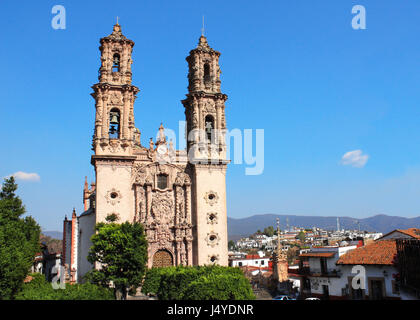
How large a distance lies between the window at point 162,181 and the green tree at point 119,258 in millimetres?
6579

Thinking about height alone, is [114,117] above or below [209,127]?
above

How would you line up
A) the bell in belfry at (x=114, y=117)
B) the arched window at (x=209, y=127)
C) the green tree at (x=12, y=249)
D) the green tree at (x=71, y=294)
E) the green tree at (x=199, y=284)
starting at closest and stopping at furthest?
the green tree at (x=71, y=294) < the green tree at (x=199, y=284) < the green tree at (x=12, y=249) < the bell in belfry at (x=114, y=117) < the arched window at (x=209, y=127)

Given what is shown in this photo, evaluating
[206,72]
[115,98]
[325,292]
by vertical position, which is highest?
[206,72]

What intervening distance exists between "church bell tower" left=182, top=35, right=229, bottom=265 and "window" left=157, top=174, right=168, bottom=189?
2084 millimetres

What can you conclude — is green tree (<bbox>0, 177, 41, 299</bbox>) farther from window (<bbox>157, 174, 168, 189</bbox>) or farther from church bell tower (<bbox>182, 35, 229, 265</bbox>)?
church bell tower (<bbox>182, 35, 229, 265</bbox>)

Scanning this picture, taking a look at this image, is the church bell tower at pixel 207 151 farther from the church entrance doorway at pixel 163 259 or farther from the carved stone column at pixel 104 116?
the carved stone column at pixel 104 116

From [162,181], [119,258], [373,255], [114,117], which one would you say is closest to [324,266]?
[373,255]

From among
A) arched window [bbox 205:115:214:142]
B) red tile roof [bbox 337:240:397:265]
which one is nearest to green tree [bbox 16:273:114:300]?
arched window [bbox 205:115:214:142]

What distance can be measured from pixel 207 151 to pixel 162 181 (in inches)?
160

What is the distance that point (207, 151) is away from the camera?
30641mm

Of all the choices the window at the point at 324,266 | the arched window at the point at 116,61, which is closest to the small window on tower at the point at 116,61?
the arched window at the point at 116,61

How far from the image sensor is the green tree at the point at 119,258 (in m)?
23.1

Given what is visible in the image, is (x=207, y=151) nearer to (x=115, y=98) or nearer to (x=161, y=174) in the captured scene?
(x=161, y=174)
